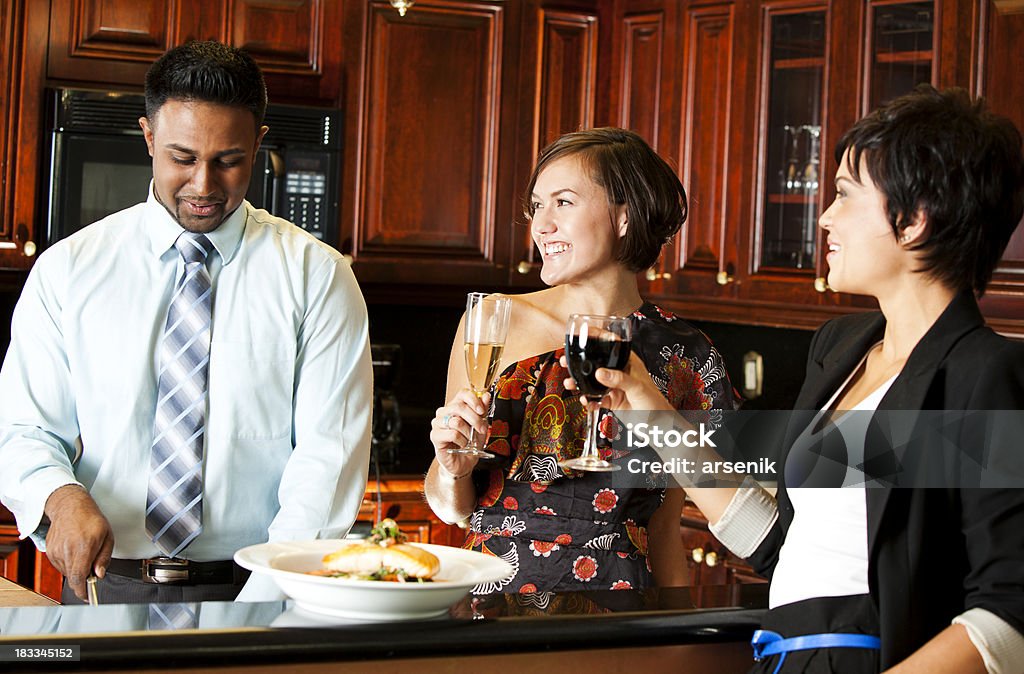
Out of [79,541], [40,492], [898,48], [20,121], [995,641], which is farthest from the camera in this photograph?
[20,121]

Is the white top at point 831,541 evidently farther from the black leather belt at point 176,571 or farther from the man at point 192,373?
the black leather belt at point 176,571

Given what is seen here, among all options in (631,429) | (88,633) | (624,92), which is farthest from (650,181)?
(624,92)

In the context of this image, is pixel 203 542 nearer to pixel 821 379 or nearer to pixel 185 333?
pixel 185 333

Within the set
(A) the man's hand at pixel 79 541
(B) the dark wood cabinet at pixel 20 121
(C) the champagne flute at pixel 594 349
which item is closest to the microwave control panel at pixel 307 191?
(B) the dark wood cabinet at pixel 20 121

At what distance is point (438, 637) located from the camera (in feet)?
4.19

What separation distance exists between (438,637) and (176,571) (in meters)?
0.71

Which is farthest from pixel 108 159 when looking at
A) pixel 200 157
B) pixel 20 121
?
pixel 200 157

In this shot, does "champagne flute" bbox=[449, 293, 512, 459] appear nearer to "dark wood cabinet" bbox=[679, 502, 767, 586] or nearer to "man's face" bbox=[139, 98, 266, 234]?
"man's face" bbox=[139, 98, 266, 234]

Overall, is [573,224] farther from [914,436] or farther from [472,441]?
[914,436]

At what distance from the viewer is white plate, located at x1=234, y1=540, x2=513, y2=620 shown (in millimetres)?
1207

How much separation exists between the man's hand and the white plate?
0.38 m

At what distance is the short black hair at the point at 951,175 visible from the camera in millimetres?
1268

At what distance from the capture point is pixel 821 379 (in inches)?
56.8

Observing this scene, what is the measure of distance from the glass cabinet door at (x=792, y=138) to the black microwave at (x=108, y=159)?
129 centimetres
